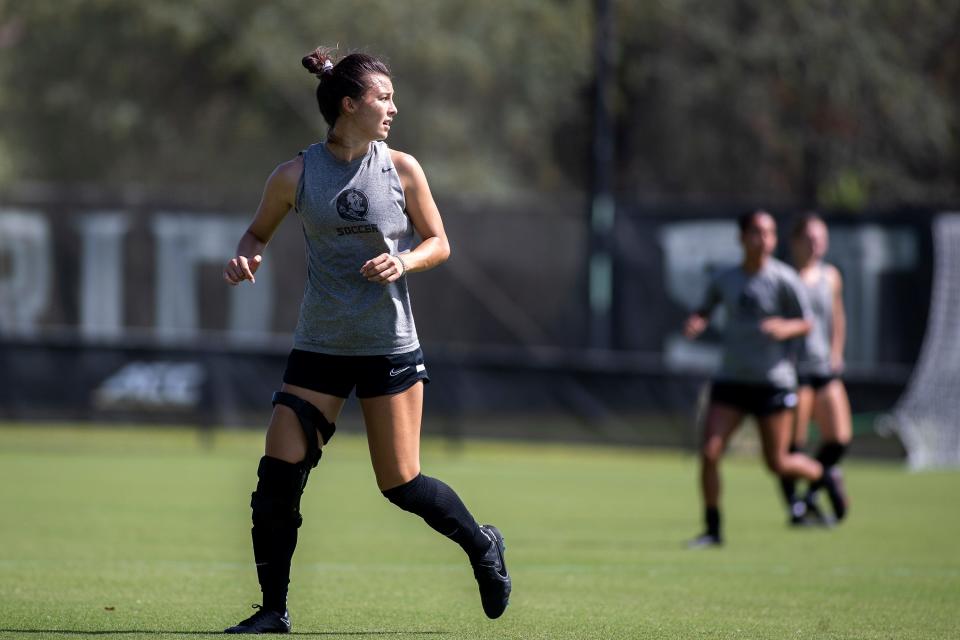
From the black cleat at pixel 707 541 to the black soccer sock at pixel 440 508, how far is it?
4347 millimetres

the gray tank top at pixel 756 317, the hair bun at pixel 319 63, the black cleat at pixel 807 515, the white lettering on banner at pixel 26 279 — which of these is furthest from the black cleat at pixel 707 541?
the white lettering on banner at pixel 26 279

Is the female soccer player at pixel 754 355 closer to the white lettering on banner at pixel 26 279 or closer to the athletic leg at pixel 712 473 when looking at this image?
the athletic leg at pixel 712 473

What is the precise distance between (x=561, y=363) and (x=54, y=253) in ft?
23.9

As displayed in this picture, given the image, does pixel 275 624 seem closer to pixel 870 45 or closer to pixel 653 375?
pixel 653 375

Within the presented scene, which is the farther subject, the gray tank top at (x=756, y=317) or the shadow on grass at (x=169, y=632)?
the gray tank top at (x=756, y=317)

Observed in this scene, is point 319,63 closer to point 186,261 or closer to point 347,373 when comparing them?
point 347,373

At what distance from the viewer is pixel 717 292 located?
11.4 m

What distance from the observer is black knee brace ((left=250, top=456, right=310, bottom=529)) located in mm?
6641

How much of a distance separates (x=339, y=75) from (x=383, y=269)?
→ 0.84 metres

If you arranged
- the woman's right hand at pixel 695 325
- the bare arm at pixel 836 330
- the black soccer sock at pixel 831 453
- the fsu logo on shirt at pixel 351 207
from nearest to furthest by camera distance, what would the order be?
the fsu logo on shirt at pixel 351 207, the woman's right hand at pixel 695 325, the black soccer sock at pixel 831 453, the bare arm at pixel 836 330

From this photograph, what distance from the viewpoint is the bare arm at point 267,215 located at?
6.65 metres

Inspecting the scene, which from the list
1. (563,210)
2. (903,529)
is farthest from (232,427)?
(903,529)

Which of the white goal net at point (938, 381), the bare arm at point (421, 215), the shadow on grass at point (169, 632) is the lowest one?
the white goal net at point (938, 381)

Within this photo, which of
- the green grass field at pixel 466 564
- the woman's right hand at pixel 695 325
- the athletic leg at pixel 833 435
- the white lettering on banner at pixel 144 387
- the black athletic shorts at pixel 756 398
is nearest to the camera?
the green grass field at pixel 466 564
